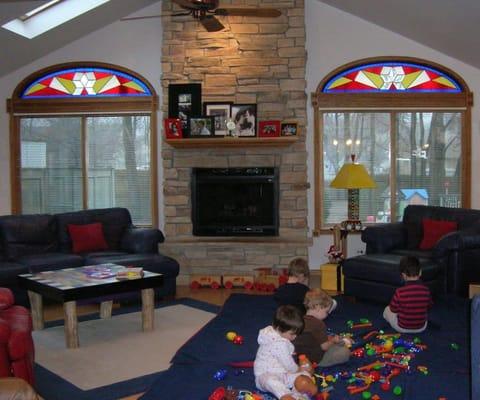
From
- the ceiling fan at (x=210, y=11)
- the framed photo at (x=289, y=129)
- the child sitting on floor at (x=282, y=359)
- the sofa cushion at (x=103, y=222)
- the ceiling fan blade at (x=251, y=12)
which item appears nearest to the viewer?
the child sitting on floor at (x=282, y=359)

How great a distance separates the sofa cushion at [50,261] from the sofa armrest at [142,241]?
24.5 inches

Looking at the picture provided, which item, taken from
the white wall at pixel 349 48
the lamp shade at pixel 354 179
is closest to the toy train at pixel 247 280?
the white wall at pixel 349 48

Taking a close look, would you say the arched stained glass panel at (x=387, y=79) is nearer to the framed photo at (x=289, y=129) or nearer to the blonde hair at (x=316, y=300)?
the framed photo at (x=289, y=129)

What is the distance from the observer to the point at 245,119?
725 centimetres

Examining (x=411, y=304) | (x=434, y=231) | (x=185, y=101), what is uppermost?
(x=185, y=101)

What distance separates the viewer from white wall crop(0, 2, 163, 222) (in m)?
7.66

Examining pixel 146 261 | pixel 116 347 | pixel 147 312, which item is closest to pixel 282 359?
pixel 116 347

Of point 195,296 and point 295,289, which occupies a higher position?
point 295,289

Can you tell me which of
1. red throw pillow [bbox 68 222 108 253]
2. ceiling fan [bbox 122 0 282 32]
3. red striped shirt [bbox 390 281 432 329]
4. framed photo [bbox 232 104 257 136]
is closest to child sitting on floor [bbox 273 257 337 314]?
red striped shirt [bbox 390 281 432 329]

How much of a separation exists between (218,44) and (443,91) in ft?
9.83

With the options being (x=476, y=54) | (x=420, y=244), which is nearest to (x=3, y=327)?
(x=420, y=244)

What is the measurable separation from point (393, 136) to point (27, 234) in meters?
4.72

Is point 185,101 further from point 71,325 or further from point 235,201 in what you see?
point 71,325

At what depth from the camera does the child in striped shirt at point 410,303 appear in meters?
4.26
